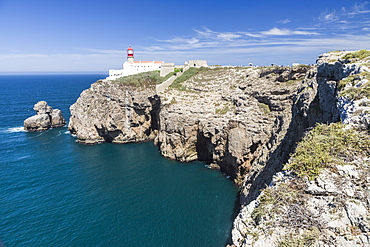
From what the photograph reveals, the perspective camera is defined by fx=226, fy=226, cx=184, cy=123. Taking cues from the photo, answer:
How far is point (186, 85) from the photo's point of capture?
2388 inches

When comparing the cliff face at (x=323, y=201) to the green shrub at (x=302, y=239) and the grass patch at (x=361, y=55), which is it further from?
the grass patch at (x=361, y=55)

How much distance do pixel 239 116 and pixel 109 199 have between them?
27.0m

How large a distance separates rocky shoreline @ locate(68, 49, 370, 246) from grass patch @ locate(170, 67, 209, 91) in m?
0.95

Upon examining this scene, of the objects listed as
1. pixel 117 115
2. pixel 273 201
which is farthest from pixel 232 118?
pixel 273 201

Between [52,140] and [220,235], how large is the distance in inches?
2214

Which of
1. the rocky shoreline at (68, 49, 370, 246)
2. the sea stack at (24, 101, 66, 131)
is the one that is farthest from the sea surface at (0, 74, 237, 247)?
the sea stack at (24, 101, 66, 131)

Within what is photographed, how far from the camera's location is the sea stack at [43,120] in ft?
237

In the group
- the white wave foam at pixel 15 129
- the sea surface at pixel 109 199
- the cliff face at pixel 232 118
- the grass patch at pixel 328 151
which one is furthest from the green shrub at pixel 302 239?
the white wave foam at pixel 15 129

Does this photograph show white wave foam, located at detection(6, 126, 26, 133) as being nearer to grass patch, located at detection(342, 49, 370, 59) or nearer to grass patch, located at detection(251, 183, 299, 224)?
grass patch, located at detection(251, 183, 299, 224)

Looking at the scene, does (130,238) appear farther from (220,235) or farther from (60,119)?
(60,119)

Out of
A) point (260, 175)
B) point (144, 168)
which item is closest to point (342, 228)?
point (260, 175)

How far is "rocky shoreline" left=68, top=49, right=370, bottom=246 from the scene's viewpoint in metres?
16.1

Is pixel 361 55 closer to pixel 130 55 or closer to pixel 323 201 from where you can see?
pixel 323 201

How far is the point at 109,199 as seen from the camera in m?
36.0
